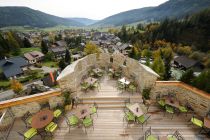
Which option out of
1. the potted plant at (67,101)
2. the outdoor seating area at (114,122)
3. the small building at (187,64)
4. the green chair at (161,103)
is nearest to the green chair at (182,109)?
the outdoor seating area at (114,122)

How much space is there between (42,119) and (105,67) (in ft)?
21.0

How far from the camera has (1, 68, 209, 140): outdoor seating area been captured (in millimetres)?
5324

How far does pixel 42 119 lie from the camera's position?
551cm

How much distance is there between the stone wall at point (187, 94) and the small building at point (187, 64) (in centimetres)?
4086

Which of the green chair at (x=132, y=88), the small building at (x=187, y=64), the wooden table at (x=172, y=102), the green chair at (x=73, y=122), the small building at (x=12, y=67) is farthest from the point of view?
the small building at (x=187, y=64)

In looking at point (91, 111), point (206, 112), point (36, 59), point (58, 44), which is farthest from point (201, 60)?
point (58, 44)

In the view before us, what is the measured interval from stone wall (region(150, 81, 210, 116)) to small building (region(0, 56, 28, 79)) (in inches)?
1659

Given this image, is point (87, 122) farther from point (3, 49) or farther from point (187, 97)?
point (3, 49)

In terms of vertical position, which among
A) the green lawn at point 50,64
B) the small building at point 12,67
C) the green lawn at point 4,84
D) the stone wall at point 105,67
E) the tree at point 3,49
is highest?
the stone wall at point 105,67

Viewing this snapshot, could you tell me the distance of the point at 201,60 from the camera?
148 feet

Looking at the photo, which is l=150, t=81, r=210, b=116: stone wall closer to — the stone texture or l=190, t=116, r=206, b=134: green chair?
the stone texture

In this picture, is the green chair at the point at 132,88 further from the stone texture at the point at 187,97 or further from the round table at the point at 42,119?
the round table at the point at 42,119

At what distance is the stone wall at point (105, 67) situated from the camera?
6.83 meters

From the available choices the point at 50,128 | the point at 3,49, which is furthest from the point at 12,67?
the point at 50,128
